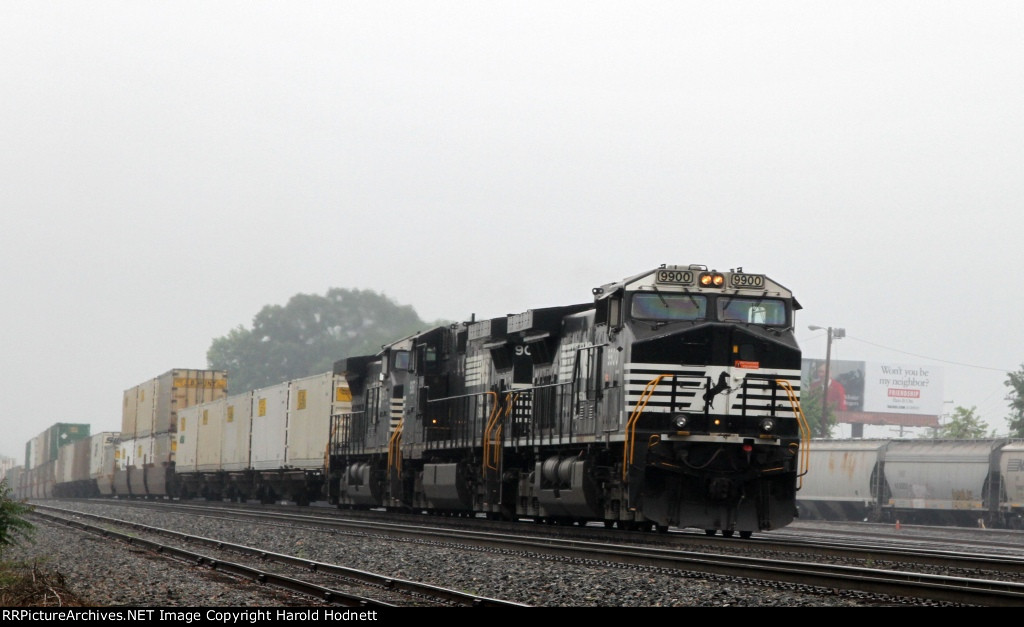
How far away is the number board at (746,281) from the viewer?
61.3 feet

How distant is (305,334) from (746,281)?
102688mm

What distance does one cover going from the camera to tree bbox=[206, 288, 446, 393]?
384 ft

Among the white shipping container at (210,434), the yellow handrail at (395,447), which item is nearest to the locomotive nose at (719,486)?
the yellow handrail at (395,447)

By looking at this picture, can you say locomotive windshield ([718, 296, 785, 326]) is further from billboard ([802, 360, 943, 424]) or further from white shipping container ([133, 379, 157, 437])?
billboard ([802, 360, 943, 424])

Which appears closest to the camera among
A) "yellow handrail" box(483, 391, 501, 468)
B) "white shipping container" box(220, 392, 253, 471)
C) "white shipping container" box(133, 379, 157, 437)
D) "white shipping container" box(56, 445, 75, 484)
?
"yellow handrail" box(483, 391, 501, 468)

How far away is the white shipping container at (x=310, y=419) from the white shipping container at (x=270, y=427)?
523 mm

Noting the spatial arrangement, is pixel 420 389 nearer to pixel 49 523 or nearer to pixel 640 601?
pixel 49 523

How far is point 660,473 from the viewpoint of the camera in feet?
59.3

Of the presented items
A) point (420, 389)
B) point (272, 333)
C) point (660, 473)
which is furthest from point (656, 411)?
point (272, 333)

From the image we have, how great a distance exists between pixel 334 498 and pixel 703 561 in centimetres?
2092

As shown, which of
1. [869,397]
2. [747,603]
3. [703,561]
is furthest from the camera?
[869,397]

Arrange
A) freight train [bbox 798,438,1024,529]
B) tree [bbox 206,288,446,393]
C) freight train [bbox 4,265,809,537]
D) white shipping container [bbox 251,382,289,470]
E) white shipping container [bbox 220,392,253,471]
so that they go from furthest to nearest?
1. tree [bbox 206,288,446,393]
2. white shipping container [bbox 220,392,253,471]
3. freight train [bbox 798,438,1024,529]
4. white shipping container [bbox 251,382,289,470]
5. freight train [bbox 4,265,809,537]

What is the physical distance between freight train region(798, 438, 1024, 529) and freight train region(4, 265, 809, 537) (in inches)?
710

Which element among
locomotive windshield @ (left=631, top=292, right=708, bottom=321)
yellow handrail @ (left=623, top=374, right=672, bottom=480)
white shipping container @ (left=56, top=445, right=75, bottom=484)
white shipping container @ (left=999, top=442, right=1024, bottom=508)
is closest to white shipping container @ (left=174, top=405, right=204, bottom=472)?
white shipping container @ (left=56, top=445, right=75, bottom=484)
